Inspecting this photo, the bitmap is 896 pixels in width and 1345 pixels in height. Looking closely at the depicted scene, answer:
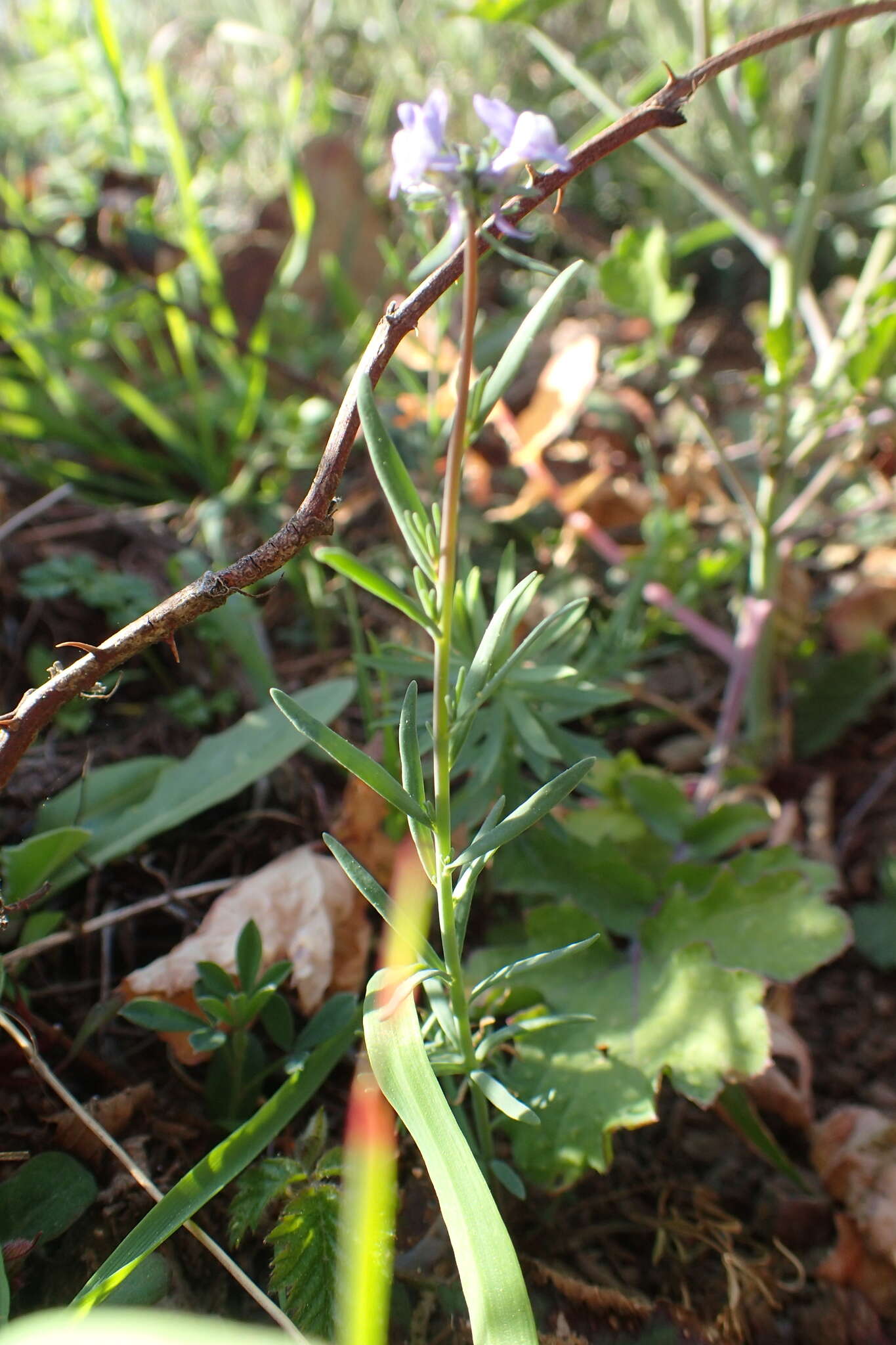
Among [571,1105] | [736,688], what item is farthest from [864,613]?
[571,1105]

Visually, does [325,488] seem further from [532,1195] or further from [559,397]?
[559,397]

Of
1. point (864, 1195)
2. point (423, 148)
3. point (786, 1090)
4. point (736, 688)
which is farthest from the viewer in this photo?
point (736, 688)

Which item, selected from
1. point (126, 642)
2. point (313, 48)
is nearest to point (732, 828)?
point (126, 642)

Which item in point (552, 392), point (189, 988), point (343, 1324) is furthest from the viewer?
point (552, 392)

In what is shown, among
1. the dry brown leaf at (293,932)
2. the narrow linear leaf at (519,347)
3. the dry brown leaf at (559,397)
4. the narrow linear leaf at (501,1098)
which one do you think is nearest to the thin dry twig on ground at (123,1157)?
the dry brown leaf at (293,932)

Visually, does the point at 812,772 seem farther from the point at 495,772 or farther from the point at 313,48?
the point at 313,48

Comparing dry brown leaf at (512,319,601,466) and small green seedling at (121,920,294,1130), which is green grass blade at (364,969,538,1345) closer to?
small green seedling at (121,920,294,1130)

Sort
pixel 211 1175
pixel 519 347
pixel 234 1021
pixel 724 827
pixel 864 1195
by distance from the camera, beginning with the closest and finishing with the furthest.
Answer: pixel 519 347, pixel 211 1175, pixel 234 1021, pixel 864 1195, pixel 724 827
